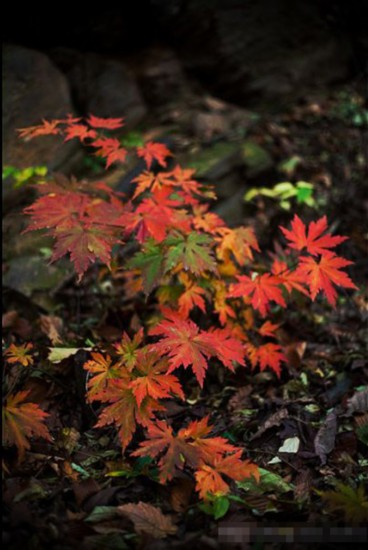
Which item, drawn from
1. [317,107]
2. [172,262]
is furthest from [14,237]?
[317,107]

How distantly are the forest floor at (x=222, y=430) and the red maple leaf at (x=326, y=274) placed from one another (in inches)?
27.5

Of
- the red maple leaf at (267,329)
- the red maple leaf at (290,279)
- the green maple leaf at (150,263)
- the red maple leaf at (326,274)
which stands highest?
the red maple leaf at (326,274)

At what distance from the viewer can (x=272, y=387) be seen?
3129 mm

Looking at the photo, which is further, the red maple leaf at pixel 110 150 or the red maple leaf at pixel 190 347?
the red maple leaf at pixel 110 150

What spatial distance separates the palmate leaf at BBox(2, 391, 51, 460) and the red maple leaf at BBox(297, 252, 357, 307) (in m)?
1.45

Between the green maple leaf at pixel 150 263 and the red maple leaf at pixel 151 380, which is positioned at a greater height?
the green maple leaf at pixel 150 263

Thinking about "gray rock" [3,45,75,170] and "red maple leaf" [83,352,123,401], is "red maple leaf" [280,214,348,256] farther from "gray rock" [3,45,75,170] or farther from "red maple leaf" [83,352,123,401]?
"gray rock" [3,45,75,170]

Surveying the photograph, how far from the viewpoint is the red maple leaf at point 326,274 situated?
257 cm

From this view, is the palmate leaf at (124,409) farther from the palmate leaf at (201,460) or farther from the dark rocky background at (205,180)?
the dark rocky background at (205,180)

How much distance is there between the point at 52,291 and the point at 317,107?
3923 millimetres

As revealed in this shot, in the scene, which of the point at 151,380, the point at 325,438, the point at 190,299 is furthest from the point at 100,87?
the point at 325,438

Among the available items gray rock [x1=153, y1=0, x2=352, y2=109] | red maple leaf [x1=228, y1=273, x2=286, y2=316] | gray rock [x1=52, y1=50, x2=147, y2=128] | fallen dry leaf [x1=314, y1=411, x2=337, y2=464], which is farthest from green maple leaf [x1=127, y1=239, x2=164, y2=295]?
gray rock [x1=153, y1=0, x2=352, y2=109]

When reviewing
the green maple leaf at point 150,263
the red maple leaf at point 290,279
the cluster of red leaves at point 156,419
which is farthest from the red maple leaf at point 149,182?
the cluster of red leaves at point 156,419

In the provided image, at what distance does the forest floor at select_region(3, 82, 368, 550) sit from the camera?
1.98 meters
